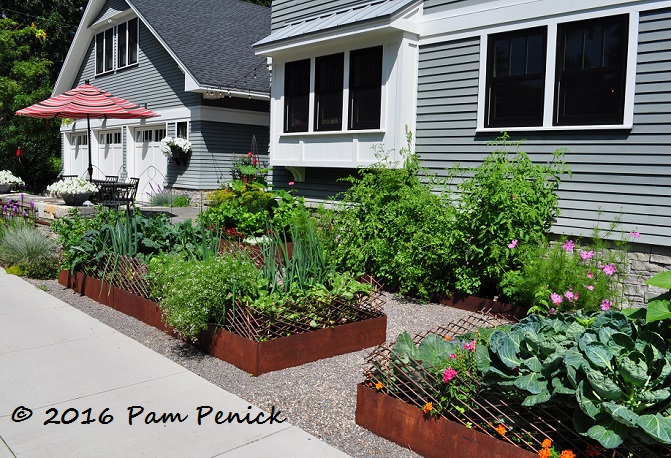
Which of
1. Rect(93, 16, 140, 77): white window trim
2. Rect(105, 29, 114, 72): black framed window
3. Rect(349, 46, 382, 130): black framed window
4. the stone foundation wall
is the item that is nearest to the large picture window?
the stone foundation wall

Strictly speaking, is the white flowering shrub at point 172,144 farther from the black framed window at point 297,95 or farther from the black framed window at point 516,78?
the black framed window at point 516,78

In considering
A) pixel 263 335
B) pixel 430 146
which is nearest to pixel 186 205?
pixel 430 146

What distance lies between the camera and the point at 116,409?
Answer: 412 centimetres

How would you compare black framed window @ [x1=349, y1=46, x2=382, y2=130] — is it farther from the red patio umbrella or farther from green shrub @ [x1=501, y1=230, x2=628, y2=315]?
the red patio umbrella

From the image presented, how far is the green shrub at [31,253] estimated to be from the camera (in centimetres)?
860

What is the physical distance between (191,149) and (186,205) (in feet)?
5.11

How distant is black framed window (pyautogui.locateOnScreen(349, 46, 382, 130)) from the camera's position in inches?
391

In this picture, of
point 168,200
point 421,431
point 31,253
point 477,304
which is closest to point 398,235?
point 477,304

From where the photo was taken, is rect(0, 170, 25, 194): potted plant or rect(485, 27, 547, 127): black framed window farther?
rect(0, 170, 25, 194): potted plant

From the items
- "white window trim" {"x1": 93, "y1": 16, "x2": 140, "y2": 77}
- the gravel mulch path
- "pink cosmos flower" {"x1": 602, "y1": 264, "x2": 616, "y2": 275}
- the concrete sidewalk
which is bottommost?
the concrete sidewalk

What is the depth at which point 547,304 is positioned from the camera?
596 cm

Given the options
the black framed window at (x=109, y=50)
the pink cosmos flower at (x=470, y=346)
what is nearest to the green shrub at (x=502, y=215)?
the pink cosmos flower at (x=470, y=346)

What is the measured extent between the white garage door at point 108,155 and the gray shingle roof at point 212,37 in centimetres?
432

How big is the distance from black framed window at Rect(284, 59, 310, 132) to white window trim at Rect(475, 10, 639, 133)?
3.64 metres
